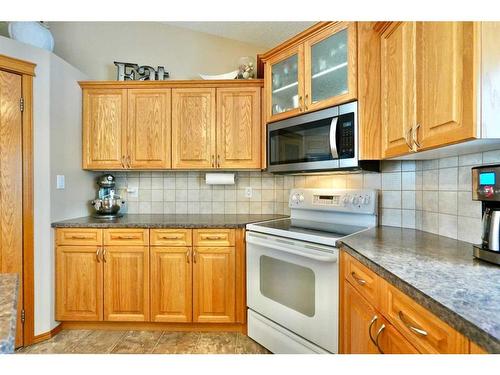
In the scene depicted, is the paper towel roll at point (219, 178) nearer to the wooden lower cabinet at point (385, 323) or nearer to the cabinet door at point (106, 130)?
the cabinet door at point (106, 130)

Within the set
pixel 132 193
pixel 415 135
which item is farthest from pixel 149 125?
pixel 415 135

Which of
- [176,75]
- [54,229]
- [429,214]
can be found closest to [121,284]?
[54,229]

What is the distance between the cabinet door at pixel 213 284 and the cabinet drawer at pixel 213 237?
1.8 inches

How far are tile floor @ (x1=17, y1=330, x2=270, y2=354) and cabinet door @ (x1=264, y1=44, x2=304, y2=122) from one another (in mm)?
1741

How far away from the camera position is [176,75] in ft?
8.39

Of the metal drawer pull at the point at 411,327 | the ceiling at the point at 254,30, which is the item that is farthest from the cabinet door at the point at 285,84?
the metal drawer pull at the point at 411,327

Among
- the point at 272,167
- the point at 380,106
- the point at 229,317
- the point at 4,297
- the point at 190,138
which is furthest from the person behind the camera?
the point at 190,138

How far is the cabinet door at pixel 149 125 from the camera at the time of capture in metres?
2.23

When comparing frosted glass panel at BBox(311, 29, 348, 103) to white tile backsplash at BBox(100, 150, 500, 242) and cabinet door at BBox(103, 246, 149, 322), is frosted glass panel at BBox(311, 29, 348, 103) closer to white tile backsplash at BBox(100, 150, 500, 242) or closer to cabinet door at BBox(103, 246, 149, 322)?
white tile backsplash at BBox(100, 150, 500, 242)

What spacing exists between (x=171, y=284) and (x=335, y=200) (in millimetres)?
1416

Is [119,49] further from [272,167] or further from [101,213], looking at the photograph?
[272,167]

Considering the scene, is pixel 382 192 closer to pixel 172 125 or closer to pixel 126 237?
pixel 172 125

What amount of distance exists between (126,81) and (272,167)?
151cm

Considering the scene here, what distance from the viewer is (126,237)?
196cm
